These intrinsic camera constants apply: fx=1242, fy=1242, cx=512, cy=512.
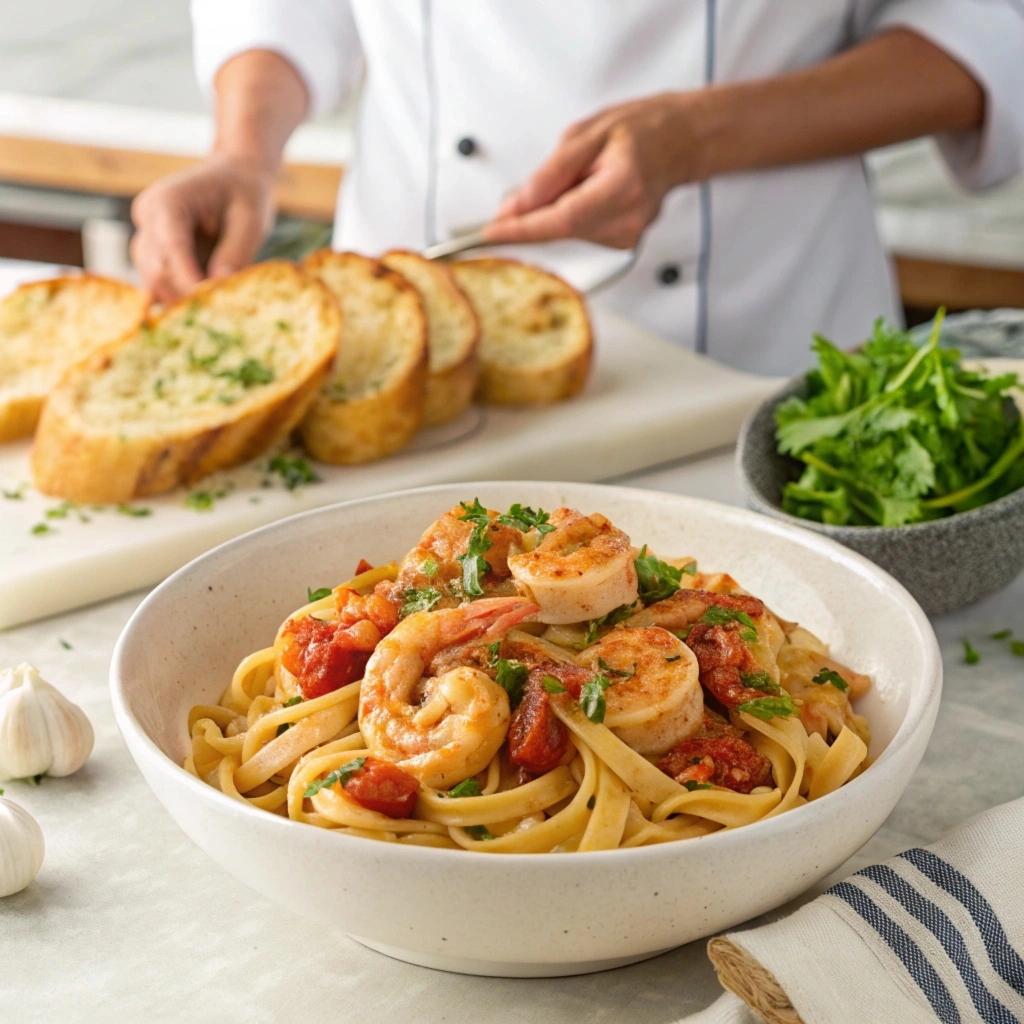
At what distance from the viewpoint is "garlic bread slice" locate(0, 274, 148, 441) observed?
3.07 metres

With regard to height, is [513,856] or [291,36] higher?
[291,36]

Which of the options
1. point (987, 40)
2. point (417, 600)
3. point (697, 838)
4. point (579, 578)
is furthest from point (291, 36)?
point (697, 838)

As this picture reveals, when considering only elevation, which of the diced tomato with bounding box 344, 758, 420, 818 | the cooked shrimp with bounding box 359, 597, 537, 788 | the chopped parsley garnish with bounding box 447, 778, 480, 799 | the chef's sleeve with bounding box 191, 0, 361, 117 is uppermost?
the chef's sleeve with bounding box 191, 0, 361, 117

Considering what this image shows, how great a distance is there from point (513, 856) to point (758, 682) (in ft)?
1.62

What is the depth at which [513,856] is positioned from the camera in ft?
3.81

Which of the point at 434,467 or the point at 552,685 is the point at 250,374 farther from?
the point at 552,685

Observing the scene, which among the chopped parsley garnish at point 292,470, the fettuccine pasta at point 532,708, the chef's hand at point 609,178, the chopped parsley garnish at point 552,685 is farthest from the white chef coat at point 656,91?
the chopped parsley garnish at point 552,685

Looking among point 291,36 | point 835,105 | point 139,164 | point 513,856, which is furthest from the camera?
point 139,164

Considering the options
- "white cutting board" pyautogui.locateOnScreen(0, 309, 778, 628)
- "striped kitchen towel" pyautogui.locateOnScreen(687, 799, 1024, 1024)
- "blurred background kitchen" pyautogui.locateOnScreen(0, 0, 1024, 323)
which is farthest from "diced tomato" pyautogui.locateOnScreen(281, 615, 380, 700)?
"blurred background kitchen" pyautogui.locateOnScreen(0, 0, 1024, 323)

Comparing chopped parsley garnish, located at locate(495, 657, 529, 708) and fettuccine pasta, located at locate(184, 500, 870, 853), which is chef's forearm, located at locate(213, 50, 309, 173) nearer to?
fettuccine pasta, located at locate(184, 500, 870, 853)

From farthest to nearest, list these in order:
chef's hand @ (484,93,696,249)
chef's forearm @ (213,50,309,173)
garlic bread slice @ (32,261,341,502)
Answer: chef's forearm @ (213,50,309,173) → chef's hand @ (484,93,696,249) → garlic bread slice @ (32,261,341,502)

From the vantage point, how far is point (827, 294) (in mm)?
3939

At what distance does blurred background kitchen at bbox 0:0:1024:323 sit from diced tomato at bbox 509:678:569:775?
5435 millimetres

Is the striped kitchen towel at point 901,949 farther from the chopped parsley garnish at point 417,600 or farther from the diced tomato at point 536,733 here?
the chopped parsley garnish at point 417,600
